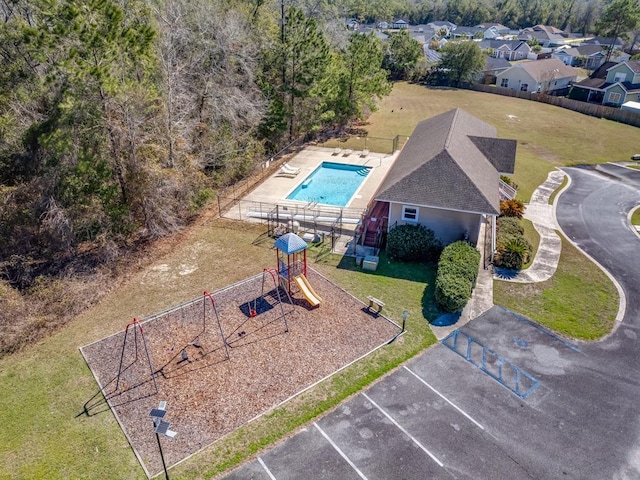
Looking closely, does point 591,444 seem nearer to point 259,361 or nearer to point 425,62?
point 259,361

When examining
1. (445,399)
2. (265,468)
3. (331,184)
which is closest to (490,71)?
(331,184)

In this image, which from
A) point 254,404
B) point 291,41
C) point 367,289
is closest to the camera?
point 254,404

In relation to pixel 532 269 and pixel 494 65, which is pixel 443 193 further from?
pixel 494 65

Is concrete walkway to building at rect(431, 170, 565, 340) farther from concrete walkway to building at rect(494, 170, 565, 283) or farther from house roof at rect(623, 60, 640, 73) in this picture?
house roof at rect(623, 60, 640, 73)

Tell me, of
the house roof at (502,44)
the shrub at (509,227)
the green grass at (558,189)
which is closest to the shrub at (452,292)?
the shrub at (509,227)

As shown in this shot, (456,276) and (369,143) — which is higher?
(369,143)

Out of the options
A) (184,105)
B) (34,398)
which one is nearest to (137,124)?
(184,105)

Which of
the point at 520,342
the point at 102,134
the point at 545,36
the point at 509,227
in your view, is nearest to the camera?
the point at 520,342

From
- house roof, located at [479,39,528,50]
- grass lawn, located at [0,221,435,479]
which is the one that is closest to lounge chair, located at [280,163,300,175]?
grass lawn, located at [0,221,435,479]
